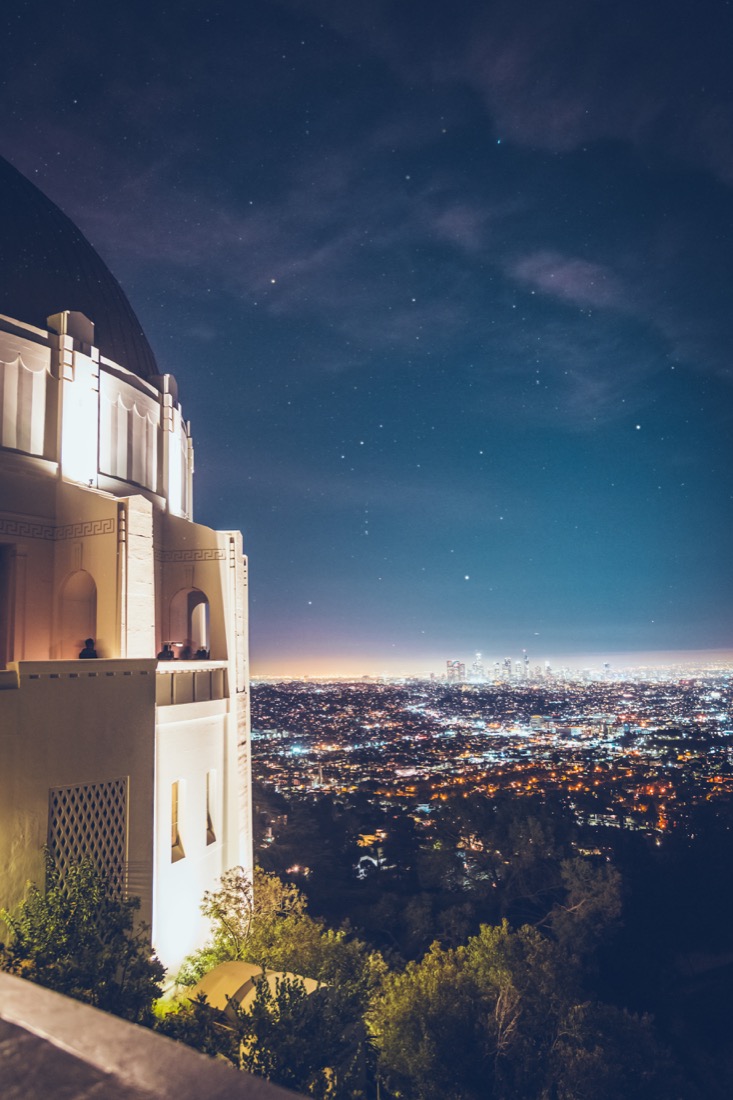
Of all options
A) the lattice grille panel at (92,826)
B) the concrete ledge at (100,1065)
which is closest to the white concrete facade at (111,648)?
the lattice grille panel at (92,826)

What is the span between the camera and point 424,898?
86.3 feet

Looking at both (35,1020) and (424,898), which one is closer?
(35,1020)

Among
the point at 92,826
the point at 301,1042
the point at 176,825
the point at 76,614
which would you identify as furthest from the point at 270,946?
the point at 76,614

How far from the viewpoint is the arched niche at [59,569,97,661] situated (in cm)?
1528

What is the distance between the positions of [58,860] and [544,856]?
79.0ft

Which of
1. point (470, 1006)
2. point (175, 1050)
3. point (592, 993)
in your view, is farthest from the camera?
point (592, 993)

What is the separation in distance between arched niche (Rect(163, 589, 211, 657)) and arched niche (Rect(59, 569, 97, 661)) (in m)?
2.87

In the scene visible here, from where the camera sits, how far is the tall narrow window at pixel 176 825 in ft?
46.5

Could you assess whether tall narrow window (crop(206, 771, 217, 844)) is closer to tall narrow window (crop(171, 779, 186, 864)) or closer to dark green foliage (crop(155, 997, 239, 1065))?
tall narrow window (crop(171, 779, 186, 864))

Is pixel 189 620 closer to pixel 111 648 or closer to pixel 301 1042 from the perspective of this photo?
pixel 111 648

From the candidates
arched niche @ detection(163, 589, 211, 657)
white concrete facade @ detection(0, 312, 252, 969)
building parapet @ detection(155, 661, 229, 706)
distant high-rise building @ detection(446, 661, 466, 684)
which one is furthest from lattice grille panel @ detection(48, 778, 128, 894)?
distant high-rise building @ detection(446, 661, 466, 684)

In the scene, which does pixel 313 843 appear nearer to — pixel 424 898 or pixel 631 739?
pixel 424 898

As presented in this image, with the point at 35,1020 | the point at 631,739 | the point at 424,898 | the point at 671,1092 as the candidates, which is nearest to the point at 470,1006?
the point at 671,1092

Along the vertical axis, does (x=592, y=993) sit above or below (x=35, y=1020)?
below
